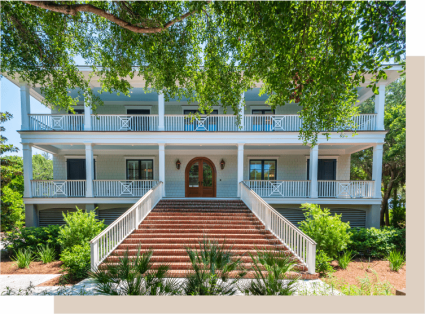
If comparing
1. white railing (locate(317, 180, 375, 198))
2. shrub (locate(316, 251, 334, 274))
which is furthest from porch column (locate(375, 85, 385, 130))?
shrub (locate(316, 251, 334, 274))

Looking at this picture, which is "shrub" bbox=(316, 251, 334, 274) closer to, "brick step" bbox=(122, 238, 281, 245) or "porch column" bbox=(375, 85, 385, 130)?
"brick step" bbox=(122, 238, 281, 245)

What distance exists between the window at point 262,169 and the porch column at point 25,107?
1073 cm

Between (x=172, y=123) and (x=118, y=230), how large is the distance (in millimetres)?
5216

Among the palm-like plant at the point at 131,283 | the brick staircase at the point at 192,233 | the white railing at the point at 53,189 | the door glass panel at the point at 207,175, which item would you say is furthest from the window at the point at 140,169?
the palm-like plant at the point at 131,283

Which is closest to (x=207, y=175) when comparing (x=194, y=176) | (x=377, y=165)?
(x=194, y=176)

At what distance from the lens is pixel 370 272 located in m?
5.94

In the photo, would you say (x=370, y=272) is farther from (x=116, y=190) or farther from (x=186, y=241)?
(x=116, y=190)

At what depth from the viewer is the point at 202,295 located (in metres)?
3.42

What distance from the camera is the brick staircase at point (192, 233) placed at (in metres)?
5.55

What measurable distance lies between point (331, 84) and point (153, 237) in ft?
20.1

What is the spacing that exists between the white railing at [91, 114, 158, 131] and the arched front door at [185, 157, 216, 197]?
3.09 m

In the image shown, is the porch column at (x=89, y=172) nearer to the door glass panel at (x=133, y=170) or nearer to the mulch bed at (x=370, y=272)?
the door glass panel at (x=133, y=170)

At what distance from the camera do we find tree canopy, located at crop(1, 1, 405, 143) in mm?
3557

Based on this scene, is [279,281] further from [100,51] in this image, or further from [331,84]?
[100,51]
